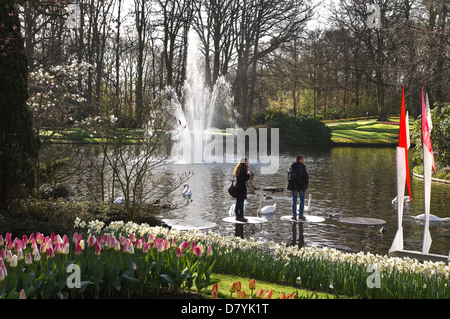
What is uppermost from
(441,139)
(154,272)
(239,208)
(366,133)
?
(366,133)

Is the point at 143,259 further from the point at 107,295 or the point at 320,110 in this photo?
the point at 320,110

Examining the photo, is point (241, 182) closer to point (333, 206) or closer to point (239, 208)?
point (239, 208)

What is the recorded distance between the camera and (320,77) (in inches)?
2297

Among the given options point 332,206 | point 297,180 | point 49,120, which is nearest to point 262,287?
point 297,180

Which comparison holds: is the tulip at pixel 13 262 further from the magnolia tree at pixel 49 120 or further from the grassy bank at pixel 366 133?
the grassy bank at pixel 366 133

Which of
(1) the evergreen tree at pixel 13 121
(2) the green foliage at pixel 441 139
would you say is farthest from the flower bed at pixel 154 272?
(2) the green foliage at pixel 441 139

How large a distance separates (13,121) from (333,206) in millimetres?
9327

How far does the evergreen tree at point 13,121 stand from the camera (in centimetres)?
870

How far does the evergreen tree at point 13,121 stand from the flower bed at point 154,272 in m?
3.50

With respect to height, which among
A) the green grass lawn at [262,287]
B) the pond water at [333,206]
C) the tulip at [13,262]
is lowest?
the pond water at [333,206]

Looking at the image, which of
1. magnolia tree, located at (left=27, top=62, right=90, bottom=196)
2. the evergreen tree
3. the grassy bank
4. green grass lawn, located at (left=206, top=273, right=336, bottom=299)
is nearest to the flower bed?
green grass lawn, located at (left=206, top=273, right=336, bottom=299)

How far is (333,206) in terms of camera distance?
1491 centimetres

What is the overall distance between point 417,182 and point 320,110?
5040cm

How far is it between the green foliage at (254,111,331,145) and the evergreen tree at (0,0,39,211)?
35.5 metres
